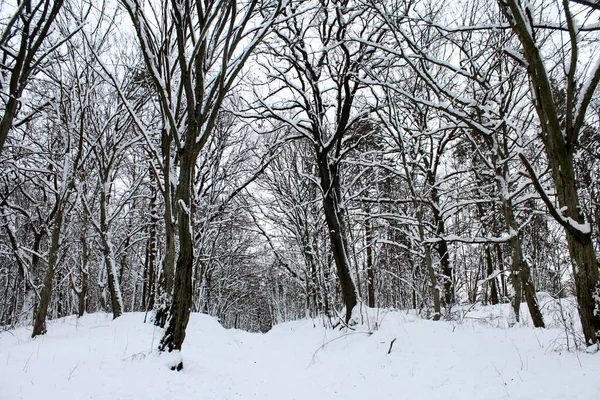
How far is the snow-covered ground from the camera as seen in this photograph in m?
3.09

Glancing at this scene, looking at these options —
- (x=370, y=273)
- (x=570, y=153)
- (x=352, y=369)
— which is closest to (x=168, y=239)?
(x=352, y=369)

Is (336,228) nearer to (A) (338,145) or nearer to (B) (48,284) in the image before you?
(A) (338,145)

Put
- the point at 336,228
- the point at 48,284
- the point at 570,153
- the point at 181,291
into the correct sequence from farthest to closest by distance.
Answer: the point at 336,228 → the point at 48,284 → the point at 181,291 → the point at 570,153

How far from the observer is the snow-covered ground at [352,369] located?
3094mm

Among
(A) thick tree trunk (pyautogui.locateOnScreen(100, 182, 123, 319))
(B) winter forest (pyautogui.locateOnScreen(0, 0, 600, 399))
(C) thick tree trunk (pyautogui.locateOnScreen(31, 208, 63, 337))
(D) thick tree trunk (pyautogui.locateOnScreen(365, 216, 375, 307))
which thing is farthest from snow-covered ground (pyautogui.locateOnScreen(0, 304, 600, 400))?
(D) thick tree trunk (pyautogui.locateOnScreen(365, 216, 375, 307))

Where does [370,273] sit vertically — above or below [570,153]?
below

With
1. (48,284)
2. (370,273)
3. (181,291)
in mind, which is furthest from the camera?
(370,273)

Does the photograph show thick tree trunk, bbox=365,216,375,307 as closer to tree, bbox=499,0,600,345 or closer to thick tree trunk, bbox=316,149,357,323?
thick tree trunk, bbox=316,149,357,323

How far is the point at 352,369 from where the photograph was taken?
15.9ft

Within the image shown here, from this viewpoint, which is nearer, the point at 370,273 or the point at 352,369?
the point at 352,369

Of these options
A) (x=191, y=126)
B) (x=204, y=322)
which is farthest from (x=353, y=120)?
(x=204, y=322)

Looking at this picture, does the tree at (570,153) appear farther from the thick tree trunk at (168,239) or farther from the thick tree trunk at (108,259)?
the thick tree trunk at (108,259)

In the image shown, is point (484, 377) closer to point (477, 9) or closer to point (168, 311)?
point (168, 311)

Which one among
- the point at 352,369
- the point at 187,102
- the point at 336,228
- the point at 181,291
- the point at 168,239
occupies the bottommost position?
the point at 352,369
